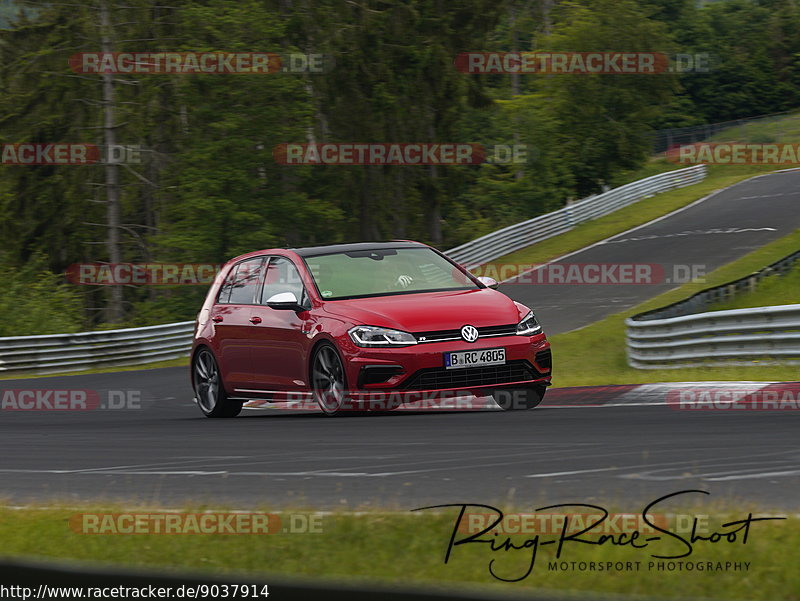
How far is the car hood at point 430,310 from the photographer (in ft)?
34.2

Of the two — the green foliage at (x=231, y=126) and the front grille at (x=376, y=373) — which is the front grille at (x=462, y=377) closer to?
the front grille at (x=376, y=373)

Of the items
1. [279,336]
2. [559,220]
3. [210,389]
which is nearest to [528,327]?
[279,336]

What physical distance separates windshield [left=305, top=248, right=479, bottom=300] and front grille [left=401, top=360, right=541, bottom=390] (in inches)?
45.4

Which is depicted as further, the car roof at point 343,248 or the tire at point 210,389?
the tire at point 210,389

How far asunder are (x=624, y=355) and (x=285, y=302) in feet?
37.0

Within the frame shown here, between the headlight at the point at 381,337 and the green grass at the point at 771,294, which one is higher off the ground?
the headlight at the point at 381,337

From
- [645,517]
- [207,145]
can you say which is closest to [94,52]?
[207,145]

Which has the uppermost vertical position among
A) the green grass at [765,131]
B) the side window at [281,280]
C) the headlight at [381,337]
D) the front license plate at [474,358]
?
the green grass at [765,131]

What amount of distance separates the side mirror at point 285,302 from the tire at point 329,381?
1.57ft

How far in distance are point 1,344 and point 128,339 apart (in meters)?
2.69

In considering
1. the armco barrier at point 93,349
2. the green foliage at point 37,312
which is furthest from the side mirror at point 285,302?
the green foliage at point 37,312

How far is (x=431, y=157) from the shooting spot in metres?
46.2

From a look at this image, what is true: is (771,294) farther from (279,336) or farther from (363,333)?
(363,333)

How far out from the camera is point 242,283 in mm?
12688
